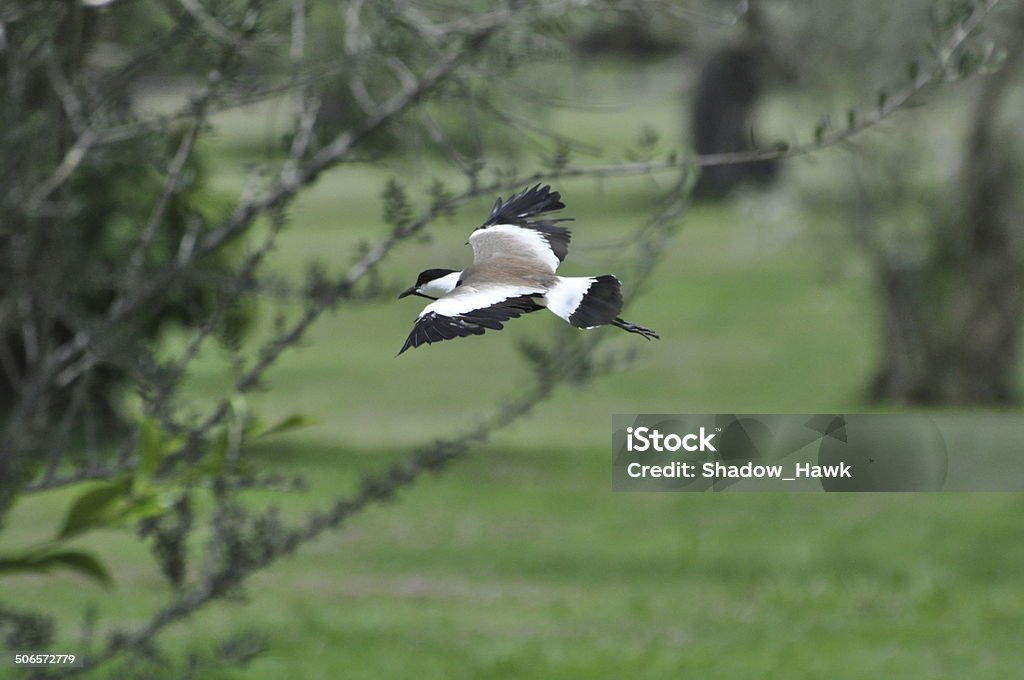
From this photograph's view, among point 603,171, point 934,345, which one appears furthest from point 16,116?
point 934,345

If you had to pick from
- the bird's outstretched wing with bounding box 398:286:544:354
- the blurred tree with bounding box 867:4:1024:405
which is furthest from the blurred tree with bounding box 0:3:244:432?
the blurred tree with bounding box 867:4:1024:405

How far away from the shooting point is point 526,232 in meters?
2.12

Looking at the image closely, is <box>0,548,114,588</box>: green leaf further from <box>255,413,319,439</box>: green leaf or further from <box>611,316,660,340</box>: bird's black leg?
<box>611,316,660,340</box>: bird's black leg

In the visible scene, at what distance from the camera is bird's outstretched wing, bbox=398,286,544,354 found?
1784mm

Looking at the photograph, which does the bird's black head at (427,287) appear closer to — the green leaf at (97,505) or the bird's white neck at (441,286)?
the bird's white neck at (441,286)

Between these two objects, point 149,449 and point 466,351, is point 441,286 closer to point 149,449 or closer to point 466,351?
point 149,449

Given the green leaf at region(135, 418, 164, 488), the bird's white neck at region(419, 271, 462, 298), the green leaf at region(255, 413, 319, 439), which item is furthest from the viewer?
the green leaf at region(135, 418, 164, 488)

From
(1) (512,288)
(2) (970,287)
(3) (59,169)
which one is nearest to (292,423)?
(3) (59,169)

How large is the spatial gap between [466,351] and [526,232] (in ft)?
76.9

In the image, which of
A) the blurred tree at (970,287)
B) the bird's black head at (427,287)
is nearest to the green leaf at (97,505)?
the bird's black head at (427,287)

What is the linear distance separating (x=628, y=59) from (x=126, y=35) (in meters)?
37.0

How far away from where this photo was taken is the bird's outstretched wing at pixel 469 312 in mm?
1784

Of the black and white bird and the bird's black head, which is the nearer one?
the black and white bird

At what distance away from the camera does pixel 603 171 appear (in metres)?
3.85
